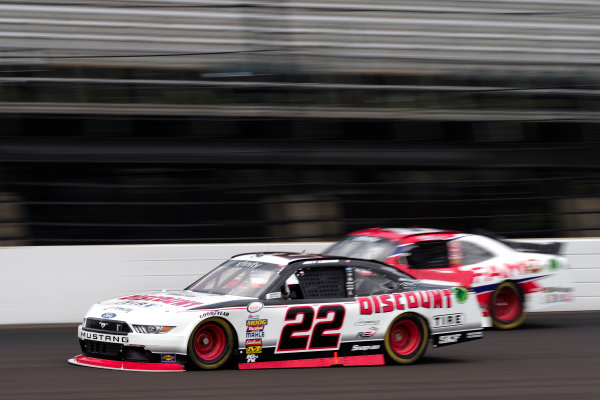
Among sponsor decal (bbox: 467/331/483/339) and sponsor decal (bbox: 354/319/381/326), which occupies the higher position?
sponsor decal (bbox: 354/319/381/326)

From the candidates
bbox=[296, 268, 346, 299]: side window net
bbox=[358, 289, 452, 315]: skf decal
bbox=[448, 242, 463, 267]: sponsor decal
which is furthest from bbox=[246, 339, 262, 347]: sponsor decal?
bbox=[448, 242, 463, 267]: sponsor decal

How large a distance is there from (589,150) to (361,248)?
7.71 m

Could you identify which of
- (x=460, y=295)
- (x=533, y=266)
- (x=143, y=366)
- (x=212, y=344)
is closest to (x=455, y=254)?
(x=533, y=266)

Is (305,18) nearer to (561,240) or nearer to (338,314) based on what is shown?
(561,240)

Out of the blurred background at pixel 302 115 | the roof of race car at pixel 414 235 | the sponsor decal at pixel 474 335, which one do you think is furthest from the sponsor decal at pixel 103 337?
the roof of race car at pixel 414 235

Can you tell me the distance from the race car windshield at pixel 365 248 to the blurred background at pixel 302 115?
5.20ft

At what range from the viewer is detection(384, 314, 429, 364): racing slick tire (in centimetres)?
888

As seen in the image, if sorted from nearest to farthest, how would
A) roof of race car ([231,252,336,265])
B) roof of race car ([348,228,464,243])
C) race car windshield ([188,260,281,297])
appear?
race car windshield ([188,260,281,297]) → roof of race car ([231,252,336,265]) → roof of race car ([348,228,464,243])

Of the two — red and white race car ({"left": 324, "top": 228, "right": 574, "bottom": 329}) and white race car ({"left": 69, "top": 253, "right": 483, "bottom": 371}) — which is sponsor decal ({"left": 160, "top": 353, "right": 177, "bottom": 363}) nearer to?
white race car ({"left": 69, "top": 253, "right": 483, "bottom": 371})

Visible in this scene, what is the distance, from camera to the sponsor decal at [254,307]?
26.7 feet

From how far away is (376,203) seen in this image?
14.5m

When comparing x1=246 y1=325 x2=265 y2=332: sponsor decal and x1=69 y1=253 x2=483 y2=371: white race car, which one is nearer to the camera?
x1=69 y1=253 x2=483 y2=371: white race car

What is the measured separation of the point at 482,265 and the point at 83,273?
550 centimetres

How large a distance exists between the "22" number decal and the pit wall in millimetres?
5104
